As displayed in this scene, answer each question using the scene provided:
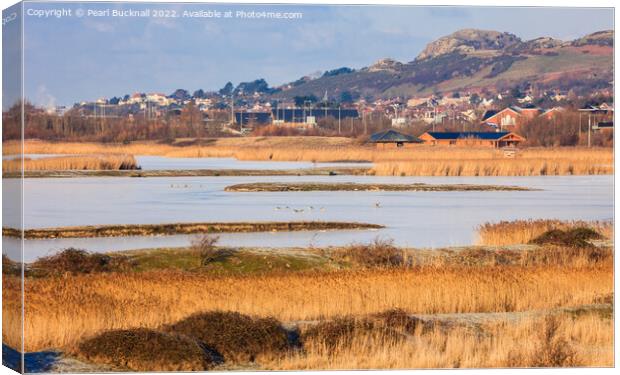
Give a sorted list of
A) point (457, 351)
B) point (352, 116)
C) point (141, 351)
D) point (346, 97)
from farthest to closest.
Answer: point (352, 116)
point (346, 97)
point (457, 351)
point (141, 351)

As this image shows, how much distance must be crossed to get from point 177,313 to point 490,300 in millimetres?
4058

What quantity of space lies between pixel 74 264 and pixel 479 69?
7.26m

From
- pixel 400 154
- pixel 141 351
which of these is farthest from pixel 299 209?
pixel 141 351

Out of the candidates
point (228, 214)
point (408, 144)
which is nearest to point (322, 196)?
point (228, 214)

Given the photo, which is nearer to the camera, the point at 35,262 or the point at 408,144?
the point at 35,262

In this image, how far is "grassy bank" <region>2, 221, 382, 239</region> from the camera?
24.1 m

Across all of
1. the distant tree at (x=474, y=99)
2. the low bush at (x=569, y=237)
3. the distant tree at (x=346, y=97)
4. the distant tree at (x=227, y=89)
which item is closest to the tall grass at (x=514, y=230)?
the low bush at (x=569, y=237)

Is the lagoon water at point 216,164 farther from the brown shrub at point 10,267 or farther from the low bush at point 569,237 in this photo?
the brown shrub at point 10,267

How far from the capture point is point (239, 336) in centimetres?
1537

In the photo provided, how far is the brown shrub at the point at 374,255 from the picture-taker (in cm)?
2138

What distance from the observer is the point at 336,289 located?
1833 centimetres

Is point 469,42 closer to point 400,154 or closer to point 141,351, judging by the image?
point 141,351

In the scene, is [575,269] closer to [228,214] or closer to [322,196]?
[228,214]

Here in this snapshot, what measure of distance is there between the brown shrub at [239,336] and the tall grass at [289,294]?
102 centimetres
